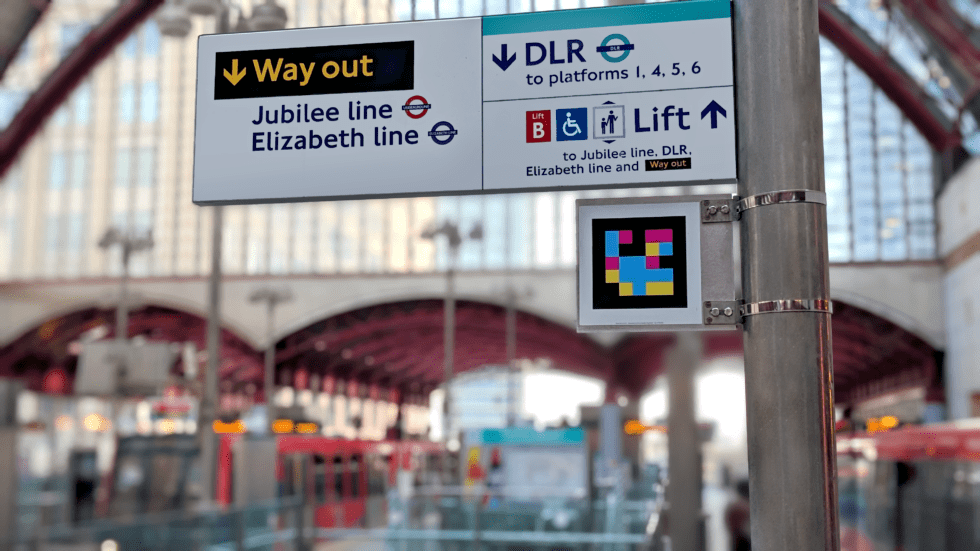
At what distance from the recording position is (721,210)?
136 inches

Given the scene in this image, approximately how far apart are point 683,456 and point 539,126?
26.8 feet

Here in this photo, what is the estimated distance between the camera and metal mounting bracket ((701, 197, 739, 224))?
3438 mm

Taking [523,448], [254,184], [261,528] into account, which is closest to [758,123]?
[254,184]

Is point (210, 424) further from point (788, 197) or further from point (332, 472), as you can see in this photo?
point (332, 472)

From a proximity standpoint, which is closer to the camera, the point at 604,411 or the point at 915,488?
the point at 915,488

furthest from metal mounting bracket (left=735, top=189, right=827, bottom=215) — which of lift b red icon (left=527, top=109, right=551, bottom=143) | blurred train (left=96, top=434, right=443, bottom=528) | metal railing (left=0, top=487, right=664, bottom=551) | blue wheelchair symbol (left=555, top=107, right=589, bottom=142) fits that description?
blurred train (left=96, top=434, right=443, bottom=528)

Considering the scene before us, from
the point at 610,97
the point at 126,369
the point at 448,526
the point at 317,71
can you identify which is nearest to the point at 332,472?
the point at 126,369

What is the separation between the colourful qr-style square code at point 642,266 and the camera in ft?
11.4

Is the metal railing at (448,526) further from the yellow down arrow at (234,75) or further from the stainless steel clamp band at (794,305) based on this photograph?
the stainless steel clamp band at (794,305)

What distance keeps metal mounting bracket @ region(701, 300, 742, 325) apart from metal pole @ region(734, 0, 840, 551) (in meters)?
0.05

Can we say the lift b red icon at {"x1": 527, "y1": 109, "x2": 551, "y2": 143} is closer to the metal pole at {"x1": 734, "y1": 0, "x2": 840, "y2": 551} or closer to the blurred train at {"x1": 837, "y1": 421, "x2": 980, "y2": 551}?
the metal pole at {"x1": 734, "y1": 0, "x2": 840, "y2": 551}

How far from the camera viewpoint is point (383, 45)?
394cm

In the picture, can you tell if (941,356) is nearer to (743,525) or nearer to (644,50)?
(743,525)

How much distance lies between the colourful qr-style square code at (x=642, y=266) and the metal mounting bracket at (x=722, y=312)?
129 mm
